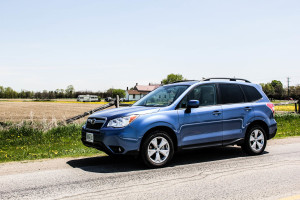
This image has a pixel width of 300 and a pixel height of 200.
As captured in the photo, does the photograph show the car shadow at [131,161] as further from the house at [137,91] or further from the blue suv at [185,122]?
the house at [137,91]

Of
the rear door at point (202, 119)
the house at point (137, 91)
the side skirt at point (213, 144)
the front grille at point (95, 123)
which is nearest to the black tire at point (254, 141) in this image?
the side skirt at point (213, 144)

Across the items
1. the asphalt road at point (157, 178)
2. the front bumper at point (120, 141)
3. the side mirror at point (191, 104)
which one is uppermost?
the side mirror at point (191, 104)

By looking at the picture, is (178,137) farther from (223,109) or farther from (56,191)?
(56,191)

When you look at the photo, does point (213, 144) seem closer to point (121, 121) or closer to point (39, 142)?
point (121, 121)

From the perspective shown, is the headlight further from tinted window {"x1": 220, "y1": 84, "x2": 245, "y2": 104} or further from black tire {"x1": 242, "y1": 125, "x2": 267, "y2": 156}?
black tire {"x1": 242, "y1": 125, "x2": 267, "y2": 156}

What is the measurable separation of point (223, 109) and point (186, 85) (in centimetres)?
105

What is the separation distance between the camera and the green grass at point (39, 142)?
8.08m

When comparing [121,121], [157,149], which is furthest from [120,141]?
[157,149]

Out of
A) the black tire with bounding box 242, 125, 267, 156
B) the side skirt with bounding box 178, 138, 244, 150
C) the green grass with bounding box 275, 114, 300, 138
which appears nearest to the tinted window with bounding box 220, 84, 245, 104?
the black tire with bounding box 242, 125, 267, 156

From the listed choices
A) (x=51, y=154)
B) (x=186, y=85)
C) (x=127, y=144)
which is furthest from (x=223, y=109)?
(x=51, y=154)

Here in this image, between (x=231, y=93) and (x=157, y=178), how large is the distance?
3265 mm

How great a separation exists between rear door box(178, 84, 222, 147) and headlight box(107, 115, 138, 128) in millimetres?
1109

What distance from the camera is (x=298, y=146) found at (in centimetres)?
942

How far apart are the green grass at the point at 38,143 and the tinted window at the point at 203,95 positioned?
304 centimetres
